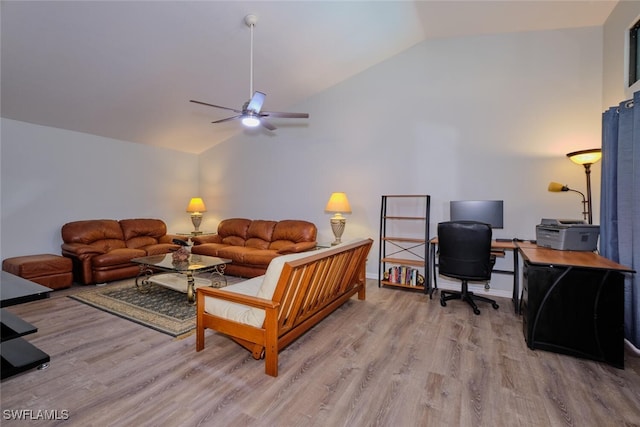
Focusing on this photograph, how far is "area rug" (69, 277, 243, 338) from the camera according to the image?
2838 mm

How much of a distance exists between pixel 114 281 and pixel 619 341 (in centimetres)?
577

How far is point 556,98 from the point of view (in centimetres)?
360

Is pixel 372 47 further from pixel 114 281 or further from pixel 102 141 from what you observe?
pixel 114 281

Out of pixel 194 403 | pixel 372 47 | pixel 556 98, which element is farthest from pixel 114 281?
pixel 556 98

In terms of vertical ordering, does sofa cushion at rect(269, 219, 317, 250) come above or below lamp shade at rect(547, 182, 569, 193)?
below

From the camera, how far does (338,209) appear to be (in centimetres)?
453

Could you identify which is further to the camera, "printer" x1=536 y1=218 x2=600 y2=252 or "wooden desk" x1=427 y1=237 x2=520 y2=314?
"wooden desk" x1=427 y1=237 x2=520 y2=314

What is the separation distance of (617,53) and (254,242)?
5340 mm

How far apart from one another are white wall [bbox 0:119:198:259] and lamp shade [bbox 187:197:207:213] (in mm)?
391

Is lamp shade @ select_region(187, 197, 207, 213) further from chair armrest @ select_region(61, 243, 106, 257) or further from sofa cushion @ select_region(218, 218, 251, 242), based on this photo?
chair armrest @ select_region(61, 243, 106, 257)

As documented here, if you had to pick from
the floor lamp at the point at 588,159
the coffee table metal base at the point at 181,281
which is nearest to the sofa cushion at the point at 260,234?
the coffee table metal base at the point at 181,281

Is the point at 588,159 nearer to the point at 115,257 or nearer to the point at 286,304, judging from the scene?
the point at 286,304

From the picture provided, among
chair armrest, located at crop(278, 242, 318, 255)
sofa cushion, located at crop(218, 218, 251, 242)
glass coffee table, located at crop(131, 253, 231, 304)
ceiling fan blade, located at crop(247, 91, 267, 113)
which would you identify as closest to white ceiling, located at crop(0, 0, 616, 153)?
ceiling fan blade, located at crop(247, 91, 267, 113)

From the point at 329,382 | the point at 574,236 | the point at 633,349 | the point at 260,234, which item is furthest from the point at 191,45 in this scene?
the point at 633,349
